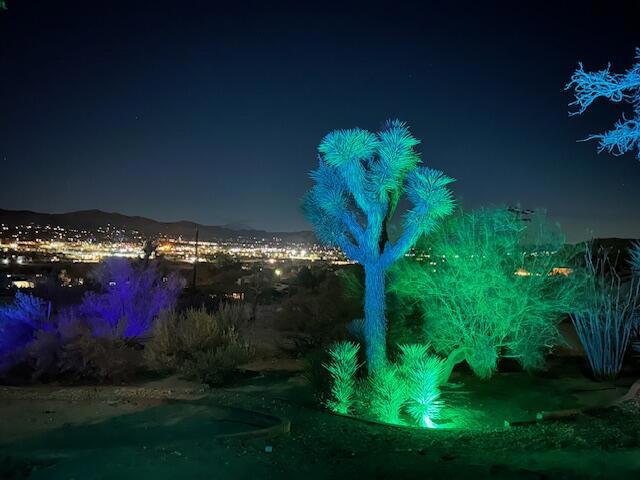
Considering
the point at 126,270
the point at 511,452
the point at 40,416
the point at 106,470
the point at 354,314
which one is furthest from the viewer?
the point at 126,270

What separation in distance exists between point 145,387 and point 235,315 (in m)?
6.79

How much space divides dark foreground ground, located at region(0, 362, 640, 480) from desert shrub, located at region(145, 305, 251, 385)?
792 mm

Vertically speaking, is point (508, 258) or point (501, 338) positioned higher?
point (508, 258)

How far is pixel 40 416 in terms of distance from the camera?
8969mm

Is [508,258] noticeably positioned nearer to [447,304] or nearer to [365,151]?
[447,304]

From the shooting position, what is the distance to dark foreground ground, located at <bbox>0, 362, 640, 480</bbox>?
6383 mm

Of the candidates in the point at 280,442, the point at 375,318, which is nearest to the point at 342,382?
the point at 375,318

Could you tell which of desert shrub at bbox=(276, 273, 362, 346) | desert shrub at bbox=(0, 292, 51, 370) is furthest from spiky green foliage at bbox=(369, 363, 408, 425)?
desert shrub at bbox=(0, 292, 51, 370)

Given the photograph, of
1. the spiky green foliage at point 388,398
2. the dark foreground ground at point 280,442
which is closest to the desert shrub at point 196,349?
the dark foreground ground at point 280,442

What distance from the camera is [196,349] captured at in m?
13.7

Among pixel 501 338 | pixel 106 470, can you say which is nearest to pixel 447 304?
pixel 501 338

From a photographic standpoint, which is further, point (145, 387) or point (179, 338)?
point (179, 338)

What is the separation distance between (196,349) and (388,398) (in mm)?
5422

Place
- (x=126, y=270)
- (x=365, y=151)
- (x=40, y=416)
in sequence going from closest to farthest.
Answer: (x=40, y=416), (x=365, y=151), (x=126, y=270)
